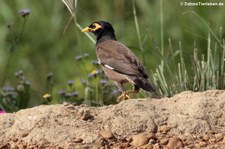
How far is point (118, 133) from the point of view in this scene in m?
5.08

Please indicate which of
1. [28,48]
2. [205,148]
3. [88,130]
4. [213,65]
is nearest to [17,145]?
[88,130]

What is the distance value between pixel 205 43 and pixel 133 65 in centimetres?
230

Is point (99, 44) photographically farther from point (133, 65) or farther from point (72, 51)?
point (72, 51)

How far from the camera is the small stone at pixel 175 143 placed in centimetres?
496

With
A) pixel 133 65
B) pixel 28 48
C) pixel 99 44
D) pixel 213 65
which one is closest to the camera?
pixel 213 65

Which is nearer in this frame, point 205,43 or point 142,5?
point 205,43

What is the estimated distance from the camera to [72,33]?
396 inches

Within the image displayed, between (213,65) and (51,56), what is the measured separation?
344 centimetres

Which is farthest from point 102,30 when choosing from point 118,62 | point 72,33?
point 72,33

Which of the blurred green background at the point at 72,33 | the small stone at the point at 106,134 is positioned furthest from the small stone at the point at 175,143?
the blurred green background at the point at 72,33

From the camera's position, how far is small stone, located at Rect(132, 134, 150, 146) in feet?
16.4

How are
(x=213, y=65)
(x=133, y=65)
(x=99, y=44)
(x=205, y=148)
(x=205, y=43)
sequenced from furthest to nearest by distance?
(x=205, y=43) < (x=99, y=44) < (x=133, y=65) < (x=213, y=65) < (x=205, y=148)

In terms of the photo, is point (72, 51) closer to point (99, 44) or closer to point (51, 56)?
point (51, 56)

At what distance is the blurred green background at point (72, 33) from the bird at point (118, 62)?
1140mm
